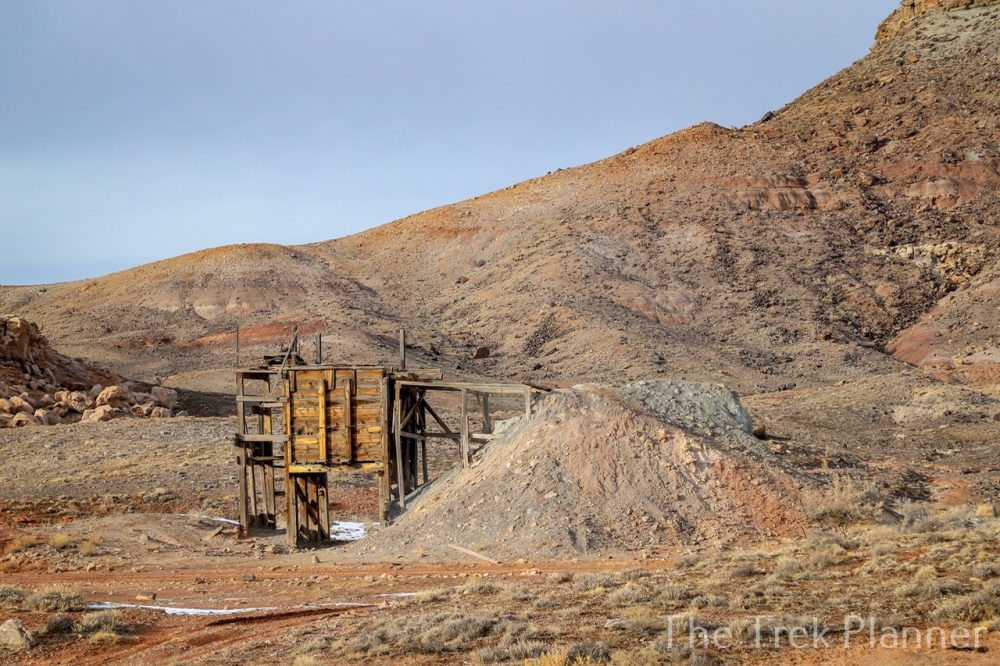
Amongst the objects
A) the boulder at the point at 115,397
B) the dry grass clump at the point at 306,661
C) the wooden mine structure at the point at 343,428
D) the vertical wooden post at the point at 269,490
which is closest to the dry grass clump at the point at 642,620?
the dry grass clump at the point at 306,661

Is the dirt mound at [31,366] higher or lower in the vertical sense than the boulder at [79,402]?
higher

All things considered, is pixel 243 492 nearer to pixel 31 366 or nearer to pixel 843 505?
pixel 843 505

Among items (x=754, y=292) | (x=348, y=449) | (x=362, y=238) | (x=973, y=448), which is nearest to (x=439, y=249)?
(x=362, y=238)

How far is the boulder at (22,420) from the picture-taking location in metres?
35.4

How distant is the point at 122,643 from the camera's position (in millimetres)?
13430

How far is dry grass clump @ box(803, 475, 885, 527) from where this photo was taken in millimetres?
19000

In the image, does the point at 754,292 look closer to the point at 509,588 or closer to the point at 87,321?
the point at 87,321

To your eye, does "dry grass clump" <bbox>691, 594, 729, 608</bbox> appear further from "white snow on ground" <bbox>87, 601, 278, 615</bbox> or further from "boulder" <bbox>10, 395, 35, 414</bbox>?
"boulder" <bbox>10, 395, 35, 414</bbox>

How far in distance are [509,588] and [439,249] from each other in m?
53.0

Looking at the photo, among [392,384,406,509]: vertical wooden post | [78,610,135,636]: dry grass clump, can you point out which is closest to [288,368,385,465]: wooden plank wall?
[392,384,406,509]: vertical wooden post

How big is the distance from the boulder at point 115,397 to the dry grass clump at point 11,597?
22213 mm

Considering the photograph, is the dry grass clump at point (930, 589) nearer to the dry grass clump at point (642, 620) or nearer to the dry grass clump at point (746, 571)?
the dry grass clump at point (746, 571)

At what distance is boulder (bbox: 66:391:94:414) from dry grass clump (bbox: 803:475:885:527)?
88.1 feet

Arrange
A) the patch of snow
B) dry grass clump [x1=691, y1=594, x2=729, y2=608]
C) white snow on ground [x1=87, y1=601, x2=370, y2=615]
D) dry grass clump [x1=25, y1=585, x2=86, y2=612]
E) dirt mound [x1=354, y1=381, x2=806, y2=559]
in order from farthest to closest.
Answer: the patch of snow < dirt mound [x1=354, y1=381, x2=806, y2=559] < dry grass clump [x1=25, y1=585, x2=86, y2=612] < white snow on ground [x1=87, y1=601, x2=370, y2=615] < dry grass clump [x1=691, y1=594, x2=729, y2=608]
